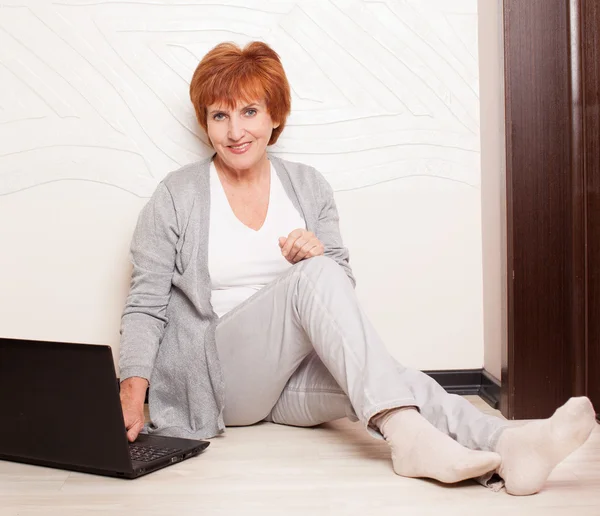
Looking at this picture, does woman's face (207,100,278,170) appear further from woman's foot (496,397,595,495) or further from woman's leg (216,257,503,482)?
woman's foot (496,397,595,495)

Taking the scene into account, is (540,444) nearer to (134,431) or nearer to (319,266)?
(319,266)

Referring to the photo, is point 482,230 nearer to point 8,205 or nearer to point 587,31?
point 587,31

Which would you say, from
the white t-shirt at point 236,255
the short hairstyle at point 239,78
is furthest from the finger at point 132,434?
the short hairstyle at point 239,78

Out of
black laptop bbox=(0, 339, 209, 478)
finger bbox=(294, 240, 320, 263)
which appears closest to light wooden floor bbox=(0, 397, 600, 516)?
black laptop bbox=(0, 339, 209, 478)

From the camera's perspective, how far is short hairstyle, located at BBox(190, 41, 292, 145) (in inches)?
80.0

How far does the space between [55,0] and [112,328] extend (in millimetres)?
979

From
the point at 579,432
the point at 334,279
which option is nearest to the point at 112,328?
the point at 334,279

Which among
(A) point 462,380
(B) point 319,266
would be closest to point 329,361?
(B) point 319,266

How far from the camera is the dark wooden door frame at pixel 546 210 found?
2039 mm

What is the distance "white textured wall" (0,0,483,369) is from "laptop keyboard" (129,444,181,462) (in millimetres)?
720

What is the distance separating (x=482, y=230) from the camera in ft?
7.86

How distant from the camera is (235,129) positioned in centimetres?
202

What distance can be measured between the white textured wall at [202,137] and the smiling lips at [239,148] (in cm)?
30

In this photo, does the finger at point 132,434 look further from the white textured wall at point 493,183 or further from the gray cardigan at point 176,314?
the white textured wall at point 493,183
